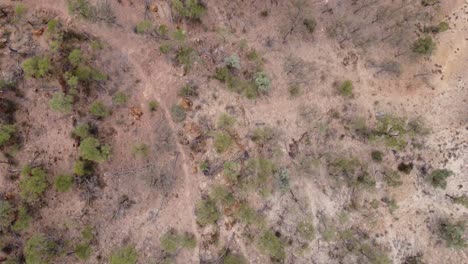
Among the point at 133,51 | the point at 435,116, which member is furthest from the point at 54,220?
the point at 435,116

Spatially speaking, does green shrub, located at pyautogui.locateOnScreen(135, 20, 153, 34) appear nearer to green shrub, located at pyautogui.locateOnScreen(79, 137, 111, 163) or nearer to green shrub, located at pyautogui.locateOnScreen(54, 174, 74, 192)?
green shrub, located at pyautogui.locateOnScreen(79, 137, 111, 163)

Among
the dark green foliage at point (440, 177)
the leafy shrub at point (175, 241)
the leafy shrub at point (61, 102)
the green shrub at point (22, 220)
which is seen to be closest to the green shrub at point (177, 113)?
the leafy shrub at point (61, 102)

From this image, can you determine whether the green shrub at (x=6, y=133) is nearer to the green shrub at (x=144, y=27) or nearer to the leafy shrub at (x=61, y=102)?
the leafy shrub at (x=61, y=102)

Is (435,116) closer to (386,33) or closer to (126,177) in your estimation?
(386,33)

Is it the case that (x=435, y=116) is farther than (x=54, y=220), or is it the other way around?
(x=435, y=116)

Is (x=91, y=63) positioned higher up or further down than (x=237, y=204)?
higher up

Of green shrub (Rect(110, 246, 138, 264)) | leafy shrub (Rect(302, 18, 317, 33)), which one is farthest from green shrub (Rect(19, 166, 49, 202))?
leafy shrub (Rect(302, 18, 317, 33))

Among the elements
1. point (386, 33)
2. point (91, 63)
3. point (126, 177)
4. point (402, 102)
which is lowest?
point (126, 177)
